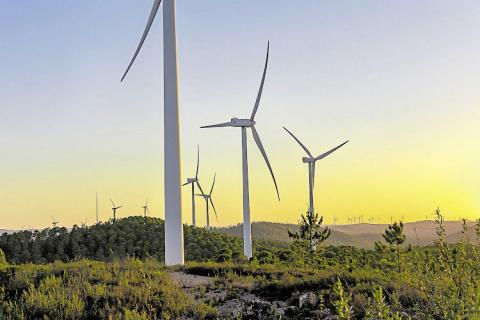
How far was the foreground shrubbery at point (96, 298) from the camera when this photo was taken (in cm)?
1207

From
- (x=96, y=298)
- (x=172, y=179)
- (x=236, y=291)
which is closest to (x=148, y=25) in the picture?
(x=172, y=179)

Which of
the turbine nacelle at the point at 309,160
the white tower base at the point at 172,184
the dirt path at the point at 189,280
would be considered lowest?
the dirt path at the point at 189,280

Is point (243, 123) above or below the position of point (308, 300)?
above

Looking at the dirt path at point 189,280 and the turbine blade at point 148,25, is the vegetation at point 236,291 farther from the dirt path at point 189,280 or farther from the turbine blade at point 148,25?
the turbine blade at point 148,25

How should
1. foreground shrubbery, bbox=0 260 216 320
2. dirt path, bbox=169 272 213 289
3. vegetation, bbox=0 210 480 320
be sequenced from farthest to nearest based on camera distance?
dirt path, bbox=169 272 213 289, foreground shrubbery, bbox=0 260 216 320, vegetation, bbox=0 210 480 320

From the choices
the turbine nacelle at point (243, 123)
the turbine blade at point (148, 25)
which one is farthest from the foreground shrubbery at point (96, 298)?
the turbine nacelle at point (243, 123)

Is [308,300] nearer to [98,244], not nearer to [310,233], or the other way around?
[310,233]

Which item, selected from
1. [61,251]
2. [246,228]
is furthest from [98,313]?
[61,251]

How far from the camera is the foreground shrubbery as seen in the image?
12.1m

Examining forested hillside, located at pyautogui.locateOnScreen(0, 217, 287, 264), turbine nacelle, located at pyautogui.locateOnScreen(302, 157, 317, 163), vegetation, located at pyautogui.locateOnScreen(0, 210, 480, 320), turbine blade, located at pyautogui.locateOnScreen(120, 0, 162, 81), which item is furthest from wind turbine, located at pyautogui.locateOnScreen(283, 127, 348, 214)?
vegetation, located at pyautogui.locateOnScreen(0, 210, 480, 320)

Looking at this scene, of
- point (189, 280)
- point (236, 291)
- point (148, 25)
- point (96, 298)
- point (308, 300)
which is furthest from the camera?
point (148, 25)

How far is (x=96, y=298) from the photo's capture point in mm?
13125

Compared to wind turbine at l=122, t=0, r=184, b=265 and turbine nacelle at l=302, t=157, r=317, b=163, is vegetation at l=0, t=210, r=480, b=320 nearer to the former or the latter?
wind turbine at l=122, t=0, r=184, b=265

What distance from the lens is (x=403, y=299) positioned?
13.1 meters
